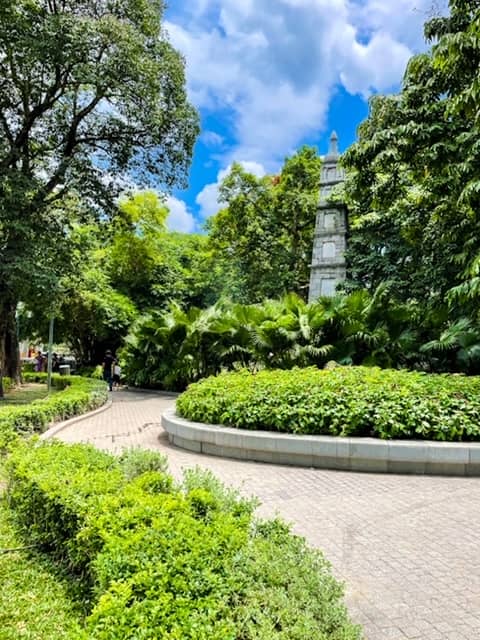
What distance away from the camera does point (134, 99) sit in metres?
13.8

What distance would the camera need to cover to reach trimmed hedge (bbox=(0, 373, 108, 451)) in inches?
266

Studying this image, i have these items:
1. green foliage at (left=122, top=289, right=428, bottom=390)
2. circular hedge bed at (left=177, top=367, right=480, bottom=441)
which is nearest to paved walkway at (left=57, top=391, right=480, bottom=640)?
circular hedge bed at (left=177, top=367, right=480, bottom=441)

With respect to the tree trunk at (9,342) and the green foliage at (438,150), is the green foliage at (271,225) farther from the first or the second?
the tree trunk at (9,342)

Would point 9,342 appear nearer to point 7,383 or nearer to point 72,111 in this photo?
point 7,383

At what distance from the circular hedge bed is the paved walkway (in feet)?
2.03

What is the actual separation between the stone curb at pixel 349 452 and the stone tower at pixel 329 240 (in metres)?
11.9

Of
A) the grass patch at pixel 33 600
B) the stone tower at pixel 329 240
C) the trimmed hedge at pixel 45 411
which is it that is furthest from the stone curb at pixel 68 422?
the stone tower at pixel 329 240

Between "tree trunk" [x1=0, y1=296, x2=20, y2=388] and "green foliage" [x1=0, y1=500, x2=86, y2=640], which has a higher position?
"tree trunk" [x1=0, y1=296, x2=20, y2=388]

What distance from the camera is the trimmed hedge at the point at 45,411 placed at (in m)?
6.77

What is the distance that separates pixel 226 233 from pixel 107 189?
903cm

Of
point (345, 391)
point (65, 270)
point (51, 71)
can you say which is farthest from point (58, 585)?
point (51, 71)

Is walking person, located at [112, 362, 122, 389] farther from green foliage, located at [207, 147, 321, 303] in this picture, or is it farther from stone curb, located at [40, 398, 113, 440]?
green foliage, located at [207, 147, 321, 303]

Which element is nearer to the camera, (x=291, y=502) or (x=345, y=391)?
(x=291, y=502)

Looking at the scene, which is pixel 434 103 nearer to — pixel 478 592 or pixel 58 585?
pixel 478 592
